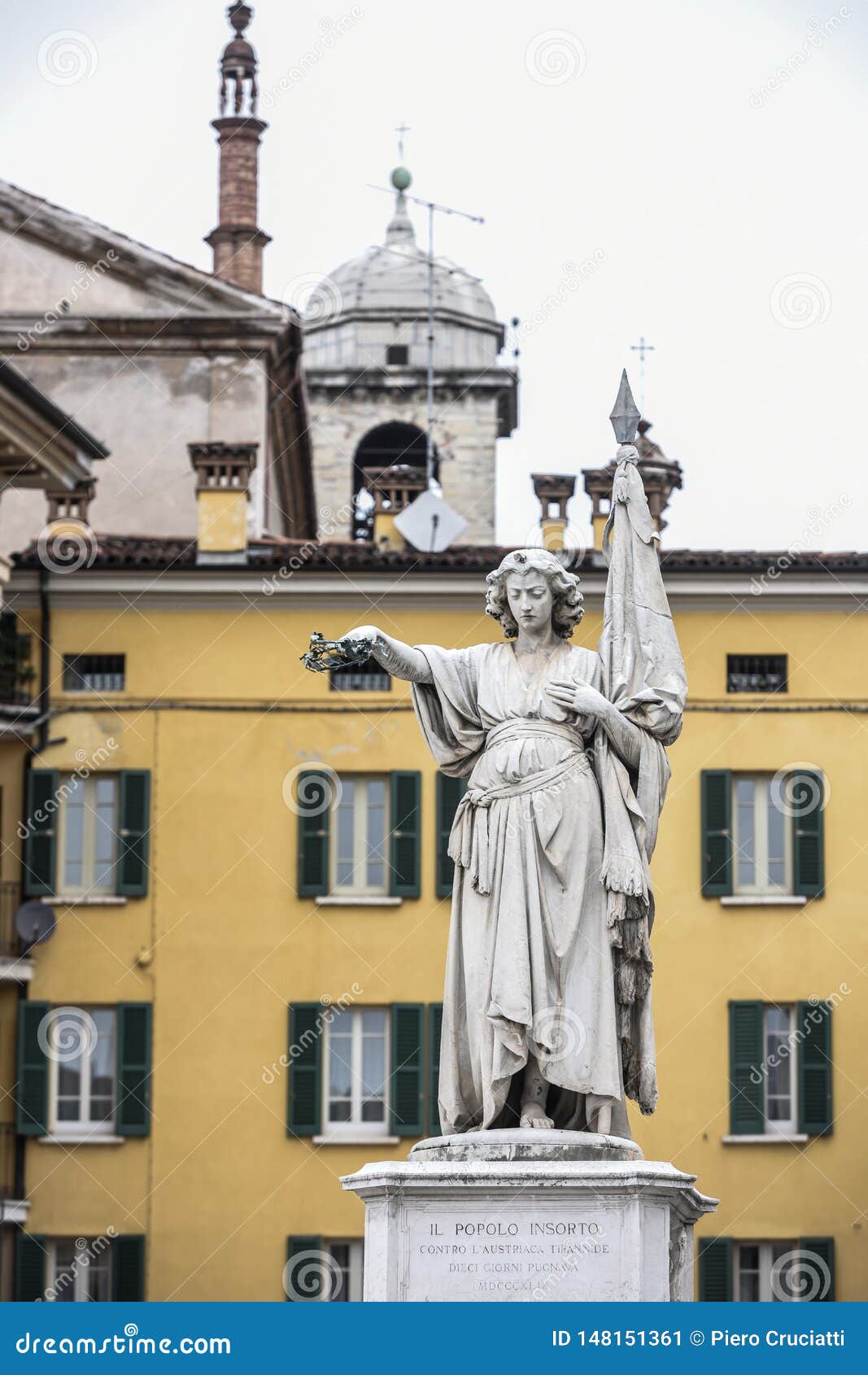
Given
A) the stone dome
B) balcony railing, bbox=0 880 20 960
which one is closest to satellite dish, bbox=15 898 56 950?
balcony railing, bbox=0 880 20 960

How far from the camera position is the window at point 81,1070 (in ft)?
137

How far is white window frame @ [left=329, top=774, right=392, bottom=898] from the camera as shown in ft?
139

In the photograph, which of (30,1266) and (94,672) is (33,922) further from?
(30,1266)

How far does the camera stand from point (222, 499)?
44156 millimetres

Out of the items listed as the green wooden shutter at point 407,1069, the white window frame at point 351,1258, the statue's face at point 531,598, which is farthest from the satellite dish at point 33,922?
the statue's face at point 531,598

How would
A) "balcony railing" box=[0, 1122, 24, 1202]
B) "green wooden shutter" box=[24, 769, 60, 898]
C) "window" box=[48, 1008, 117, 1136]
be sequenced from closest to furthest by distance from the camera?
"balcony railing" box=[0, 1122, 24, 1202]
"window" box=[48, 1008, 117, 1136]
"green wooden shutter" box=[24, 769, 60, 898]

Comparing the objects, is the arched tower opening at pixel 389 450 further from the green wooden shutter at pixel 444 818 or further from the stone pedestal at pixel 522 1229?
the stone pedestal at pixel 522 1229

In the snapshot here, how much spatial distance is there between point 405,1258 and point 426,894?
92.8ft

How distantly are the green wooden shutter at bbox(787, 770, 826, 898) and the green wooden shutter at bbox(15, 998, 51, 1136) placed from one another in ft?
32.0

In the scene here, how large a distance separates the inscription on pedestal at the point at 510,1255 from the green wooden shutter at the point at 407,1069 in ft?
89.5

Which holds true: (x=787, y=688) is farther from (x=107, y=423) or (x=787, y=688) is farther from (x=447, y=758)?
(x=447, y=758)

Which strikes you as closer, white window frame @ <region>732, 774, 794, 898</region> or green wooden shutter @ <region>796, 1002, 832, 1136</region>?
green wooden shutter @ <region>796, 1002, 832, 1136</region>

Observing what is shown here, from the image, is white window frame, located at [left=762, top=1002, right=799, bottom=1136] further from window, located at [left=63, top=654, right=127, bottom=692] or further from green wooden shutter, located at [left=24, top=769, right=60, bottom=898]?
window, located at [left=63, top=654, right=127, bottom=692]
